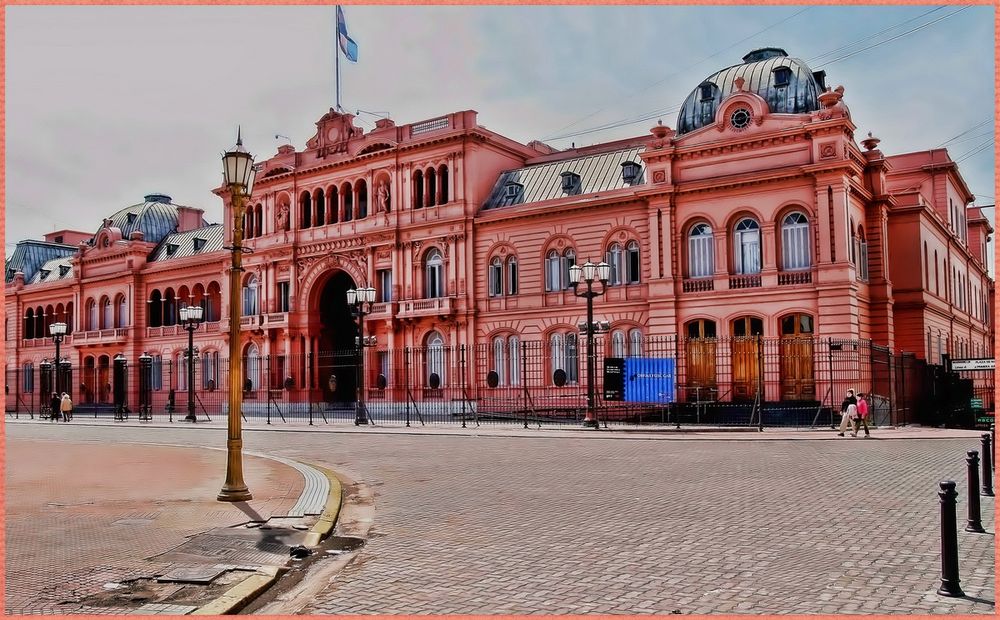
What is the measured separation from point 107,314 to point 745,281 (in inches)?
1771

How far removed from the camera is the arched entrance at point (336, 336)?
50000mm

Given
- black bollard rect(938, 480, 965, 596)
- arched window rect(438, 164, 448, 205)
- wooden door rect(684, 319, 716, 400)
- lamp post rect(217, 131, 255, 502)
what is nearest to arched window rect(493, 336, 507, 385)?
arched window rect(438, 164, 448, 205)

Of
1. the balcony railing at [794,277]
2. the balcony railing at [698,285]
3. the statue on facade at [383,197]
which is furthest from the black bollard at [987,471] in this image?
the statue on facade at [383,197]

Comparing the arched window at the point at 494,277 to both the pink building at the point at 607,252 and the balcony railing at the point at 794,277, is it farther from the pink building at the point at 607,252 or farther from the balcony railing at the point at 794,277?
the balcony railing at the point at 794,277

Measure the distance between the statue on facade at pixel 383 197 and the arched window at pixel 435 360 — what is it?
6946 mm

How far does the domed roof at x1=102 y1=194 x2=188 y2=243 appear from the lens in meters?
64.4

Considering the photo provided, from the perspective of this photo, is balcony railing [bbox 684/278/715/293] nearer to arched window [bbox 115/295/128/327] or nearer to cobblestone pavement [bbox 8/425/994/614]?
cobblestone pavement [bbox 8/425/994/614]

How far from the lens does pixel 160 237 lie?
6500 cm

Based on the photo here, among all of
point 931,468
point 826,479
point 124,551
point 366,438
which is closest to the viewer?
point 124,551

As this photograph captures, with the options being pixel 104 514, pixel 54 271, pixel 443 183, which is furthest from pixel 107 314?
pixel 104 514

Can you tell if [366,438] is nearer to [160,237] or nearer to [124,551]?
[124,551]

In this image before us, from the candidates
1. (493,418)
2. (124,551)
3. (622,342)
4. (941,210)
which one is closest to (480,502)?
(124,551)

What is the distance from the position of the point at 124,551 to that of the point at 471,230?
3552 centimetres

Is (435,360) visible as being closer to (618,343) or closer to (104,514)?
(618,343)
